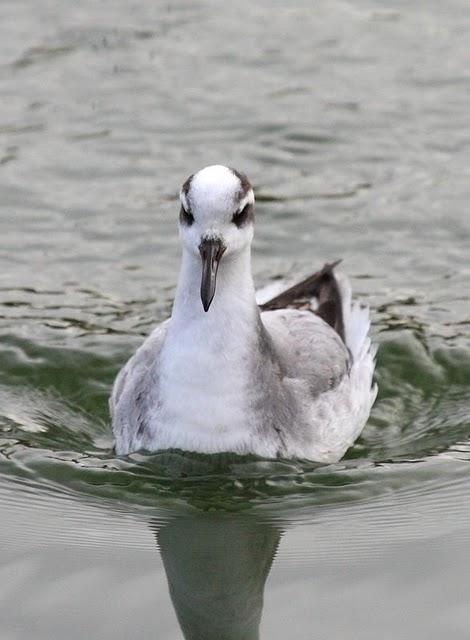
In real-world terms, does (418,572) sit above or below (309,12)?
below

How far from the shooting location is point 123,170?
14.0 metres

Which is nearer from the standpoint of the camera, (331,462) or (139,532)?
(139,532)

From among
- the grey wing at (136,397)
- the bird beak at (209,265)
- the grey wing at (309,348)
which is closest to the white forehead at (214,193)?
the bird beak at (209,265)

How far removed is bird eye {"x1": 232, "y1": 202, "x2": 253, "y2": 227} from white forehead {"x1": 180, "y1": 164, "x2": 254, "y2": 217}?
0.08 meters

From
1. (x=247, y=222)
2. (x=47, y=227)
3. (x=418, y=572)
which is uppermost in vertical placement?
(x=247, y=222)

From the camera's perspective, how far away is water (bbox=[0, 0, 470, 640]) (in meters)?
8.15

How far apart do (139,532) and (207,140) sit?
637 cm

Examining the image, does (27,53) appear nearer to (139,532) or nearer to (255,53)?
(255,53)

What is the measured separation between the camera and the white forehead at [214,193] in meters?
8.45

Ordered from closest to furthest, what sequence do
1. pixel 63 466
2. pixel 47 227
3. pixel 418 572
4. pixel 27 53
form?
pixel 418 572, pixel 63 466, pixel 47 227, pixel 27 53

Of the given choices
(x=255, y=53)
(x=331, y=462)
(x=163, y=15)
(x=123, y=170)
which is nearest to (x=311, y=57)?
(x=255, y=53)

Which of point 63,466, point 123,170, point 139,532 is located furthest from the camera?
point 123,170

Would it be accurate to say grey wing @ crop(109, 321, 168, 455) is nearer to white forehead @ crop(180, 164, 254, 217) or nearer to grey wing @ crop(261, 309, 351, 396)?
grey wing @ crop(261, 309, 351, 396)

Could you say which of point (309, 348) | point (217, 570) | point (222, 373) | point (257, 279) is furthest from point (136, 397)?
point (257, 279)
